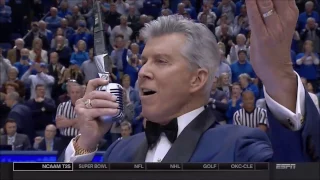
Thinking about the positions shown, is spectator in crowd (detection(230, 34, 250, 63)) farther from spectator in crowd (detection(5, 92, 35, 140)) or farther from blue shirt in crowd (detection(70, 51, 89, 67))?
spectator in crowd (detection(5, 92, 35, 140))

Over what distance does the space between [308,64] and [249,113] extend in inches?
91.3

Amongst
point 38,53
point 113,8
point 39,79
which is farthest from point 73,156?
point 113,8

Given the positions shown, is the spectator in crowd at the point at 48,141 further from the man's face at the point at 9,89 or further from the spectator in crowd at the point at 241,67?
the spectator in crowd at the point at 241,67

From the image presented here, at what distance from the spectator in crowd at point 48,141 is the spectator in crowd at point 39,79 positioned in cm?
125

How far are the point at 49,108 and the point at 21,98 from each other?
282 millimetres

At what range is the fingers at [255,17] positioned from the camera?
1.10 metres

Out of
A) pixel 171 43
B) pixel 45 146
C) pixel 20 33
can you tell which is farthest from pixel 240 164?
pixel 20 33

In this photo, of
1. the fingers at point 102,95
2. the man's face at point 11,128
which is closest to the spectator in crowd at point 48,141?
the man's face at point 11,128

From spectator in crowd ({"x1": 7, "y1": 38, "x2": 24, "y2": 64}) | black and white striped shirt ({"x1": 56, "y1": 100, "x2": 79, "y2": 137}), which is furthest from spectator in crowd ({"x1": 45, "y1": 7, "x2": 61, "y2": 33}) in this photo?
black and white striped shirt ({"x1": 56, "y1": 100, "x2": 79, "y2": 137})

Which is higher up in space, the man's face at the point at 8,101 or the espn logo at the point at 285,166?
the espn logo at the point at 285,166

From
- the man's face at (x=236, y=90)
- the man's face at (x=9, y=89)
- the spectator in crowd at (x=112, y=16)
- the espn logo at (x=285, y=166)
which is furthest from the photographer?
the spectator in crowd at (x=112, y=16)

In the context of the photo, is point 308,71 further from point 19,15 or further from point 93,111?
point 93,111

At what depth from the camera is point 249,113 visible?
5.70m

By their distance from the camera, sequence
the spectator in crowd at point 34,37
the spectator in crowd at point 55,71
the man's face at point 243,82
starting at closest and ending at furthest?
the man's face at point 243,82
the spectator in crowd at point 55,71
the spectator in crowd at point 34,37
